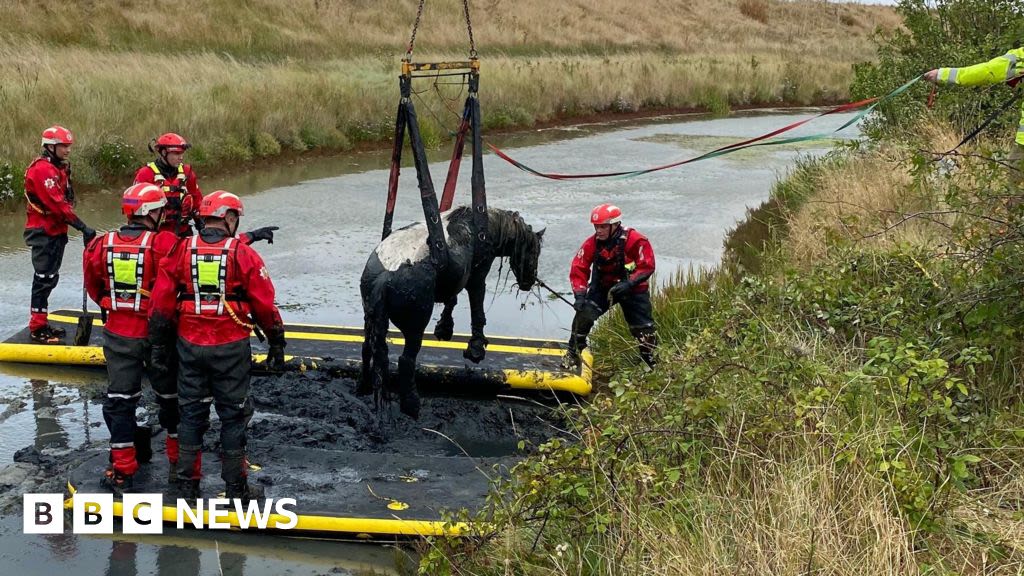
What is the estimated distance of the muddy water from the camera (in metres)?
5.66

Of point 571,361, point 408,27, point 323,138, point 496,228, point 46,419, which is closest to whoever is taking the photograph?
point 46,419

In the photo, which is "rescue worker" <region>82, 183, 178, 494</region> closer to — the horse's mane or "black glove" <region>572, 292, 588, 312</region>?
the horse's mane

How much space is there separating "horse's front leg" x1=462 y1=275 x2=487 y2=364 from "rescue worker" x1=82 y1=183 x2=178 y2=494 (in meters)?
2.44

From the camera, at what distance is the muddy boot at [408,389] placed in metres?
7.28

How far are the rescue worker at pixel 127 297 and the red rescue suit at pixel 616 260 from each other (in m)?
3.30

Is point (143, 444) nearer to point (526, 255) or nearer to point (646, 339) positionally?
point (526, 255)

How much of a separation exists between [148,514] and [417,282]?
2.30 metres

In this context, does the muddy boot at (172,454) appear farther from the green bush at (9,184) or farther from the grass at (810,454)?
the green bush at (9,184)

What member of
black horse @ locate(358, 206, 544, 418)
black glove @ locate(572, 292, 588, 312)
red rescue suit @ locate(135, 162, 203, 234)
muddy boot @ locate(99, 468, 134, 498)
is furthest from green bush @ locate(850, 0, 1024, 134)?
muddy boot @ locate(99, 468, 134, 498)

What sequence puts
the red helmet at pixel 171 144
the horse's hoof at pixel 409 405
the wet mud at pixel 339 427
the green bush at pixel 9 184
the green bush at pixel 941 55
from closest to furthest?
the wet mud at pixel 339 427
the horse's hoof at pixel 409 405
the red helmet at pixel 171 144
the green bush at pixel 941 55
the green bush at pixel 9 184

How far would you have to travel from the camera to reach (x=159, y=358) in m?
6.00

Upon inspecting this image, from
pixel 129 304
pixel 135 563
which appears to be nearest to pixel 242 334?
pixel 129 304

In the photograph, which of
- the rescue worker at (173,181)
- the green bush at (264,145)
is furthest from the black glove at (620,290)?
the green bush at (264,145)

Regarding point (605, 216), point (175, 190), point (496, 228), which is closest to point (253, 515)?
point (496, 228)
